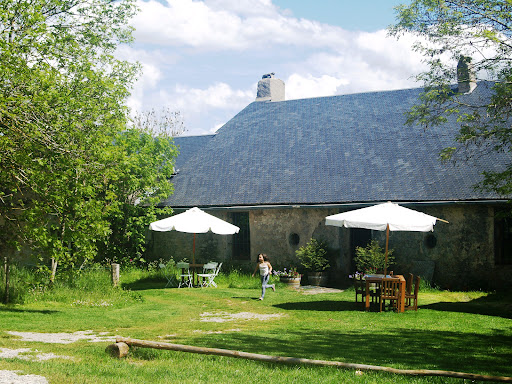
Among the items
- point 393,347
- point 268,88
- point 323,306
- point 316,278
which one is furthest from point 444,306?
point 268,88

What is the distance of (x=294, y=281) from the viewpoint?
720 inches

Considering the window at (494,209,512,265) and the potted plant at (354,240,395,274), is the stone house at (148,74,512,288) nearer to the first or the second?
the window at (494,209,512,265)

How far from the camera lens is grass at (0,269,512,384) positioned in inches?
270

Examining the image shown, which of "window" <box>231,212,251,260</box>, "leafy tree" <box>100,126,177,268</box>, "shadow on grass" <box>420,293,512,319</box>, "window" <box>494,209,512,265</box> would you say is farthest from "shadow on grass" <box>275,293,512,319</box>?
"leafy tree" <box>100,126,177,268</box>

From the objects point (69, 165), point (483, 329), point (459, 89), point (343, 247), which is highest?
point (459, 89)

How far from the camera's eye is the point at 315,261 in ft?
61.7

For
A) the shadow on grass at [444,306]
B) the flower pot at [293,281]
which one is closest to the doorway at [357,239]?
the flower pot at [293,281]

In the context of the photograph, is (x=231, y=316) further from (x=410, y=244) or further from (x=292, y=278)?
(x=410, y=244)

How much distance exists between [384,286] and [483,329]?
2.77 meters

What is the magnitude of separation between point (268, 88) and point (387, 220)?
17.0m

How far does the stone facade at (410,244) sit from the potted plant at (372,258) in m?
0.50

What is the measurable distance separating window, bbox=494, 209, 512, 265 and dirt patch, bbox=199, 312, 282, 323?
8.85 metres

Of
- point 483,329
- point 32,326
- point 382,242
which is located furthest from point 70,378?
point 382,242

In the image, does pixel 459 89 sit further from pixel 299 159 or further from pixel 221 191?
pixel 221 191
